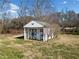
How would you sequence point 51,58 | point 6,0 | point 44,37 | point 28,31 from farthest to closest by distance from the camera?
point 6,0 < point 28,31 < point 44,37 < point 51,58

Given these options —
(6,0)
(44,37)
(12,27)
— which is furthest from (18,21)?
(44,37)

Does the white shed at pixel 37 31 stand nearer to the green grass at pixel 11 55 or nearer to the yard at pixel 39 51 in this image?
the yard at pixel 39 51

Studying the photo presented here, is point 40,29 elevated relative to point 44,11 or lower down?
lower down

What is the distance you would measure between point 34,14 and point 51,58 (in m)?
29.1

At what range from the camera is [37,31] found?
21234 millimetres

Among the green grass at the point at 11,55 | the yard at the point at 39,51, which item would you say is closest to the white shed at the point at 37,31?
the yard at the point at 39,51

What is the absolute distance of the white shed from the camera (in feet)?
66.6

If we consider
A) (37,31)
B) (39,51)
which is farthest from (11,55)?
(37,31)

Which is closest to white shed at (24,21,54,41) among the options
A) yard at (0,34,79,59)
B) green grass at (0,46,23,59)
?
yard at (0,34,79,59)

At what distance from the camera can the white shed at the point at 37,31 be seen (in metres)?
20.3

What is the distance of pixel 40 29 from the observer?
21.0 metres

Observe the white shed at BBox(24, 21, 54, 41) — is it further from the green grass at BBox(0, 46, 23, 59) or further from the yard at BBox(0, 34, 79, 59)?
the green grass at BBox(0, 46, 23, 59)

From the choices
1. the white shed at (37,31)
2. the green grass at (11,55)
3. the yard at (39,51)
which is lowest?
the yard at (39,51)

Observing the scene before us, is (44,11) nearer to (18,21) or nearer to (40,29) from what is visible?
(18,21)
